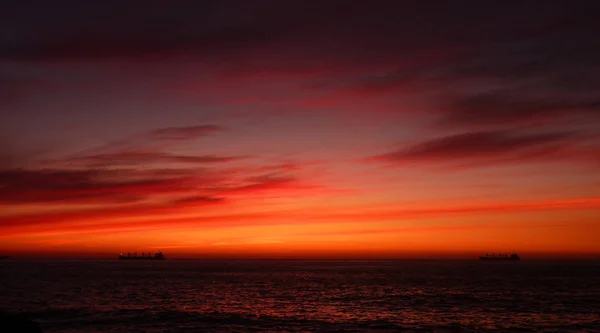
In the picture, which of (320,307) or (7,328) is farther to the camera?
(320,307)

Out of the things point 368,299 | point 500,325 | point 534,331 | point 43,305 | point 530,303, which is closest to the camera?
point 534,331

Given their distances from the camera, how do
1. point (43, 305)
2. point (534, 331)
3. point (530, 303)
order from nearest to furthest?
point (534, 331) < point (43, 305) < point (530, 303)

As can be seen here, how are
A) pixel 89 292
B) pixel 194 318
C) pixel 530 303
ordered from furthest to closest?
pixel 89 292
pixel 530 303
pixel 194 318

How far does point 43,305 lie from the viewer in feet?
204

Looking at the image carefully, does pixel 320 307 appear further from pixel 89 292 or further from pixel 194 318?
pixel 89 292

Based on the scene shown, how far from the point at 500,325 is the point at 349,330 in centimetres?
1430

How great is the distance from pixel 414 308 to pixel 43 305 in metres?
43.4

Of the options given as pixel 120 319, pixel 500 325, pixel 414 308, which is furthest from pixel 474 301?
pixel 120 319

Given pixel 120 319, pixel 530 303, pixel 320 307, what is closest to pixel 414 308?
pixel 320 307

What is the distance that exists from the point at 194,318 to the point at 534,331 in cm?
3129

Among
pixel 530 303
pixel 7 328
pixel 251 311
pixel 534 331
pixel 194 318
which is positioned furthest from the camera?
pixel 530 303

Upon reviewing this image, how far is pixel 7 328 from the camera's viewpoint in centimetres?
→ 3106

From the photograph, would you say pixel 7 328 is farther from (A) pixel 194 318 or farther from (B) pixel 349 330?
(B) pixel 349 330

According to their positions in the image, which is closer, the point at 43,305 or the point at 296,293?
the point at 43,305
